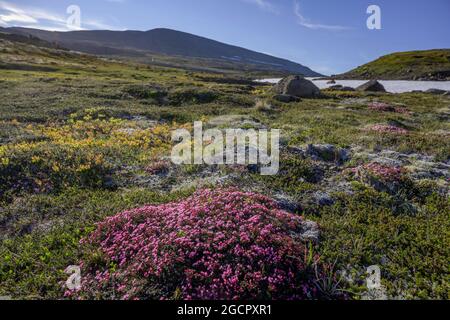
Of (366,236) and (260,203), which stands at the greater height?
(260,203)

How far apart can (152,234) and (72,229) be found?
3.37 m

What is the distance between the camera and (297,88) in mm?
47719

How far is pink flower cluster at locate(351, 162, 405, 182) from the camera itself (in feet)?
46.7

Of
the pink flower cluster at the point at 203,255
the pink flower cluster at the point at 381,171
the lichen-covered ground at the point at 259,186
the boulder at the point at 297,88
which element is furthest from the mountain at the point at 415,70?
the pink flower cluster at the point at 203,255

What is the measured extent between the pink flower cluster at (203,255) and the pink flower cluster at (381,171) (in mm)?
5659

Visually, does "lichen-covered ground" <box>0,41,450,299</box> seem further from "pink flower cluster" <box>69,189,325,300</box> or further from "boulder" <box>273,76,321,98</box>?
"boulder" <box>273,76,321,98</box>

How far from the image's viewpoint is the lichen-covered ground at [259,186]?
905cm

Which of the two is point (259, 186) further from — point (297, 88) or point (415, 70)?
point (415, 70)

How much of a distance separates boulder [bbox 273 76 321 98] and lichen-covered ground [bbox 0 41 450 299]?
64.8ft

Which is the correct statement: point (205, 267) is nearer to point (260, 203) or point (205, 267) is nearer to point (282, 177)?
point (260, 203)

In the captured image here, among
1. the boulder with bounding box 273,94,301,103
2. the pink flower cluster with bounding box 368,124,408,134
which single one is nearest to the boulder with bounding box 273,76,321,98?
the boulder with bounding box 273,94,301,103

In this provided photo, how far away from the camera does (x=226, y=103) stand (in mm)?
36250

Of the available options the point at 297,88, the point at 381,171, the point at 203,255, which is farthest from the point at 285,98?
the point at 203,255

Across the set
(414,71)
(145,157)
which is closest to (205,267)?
(145,157)
